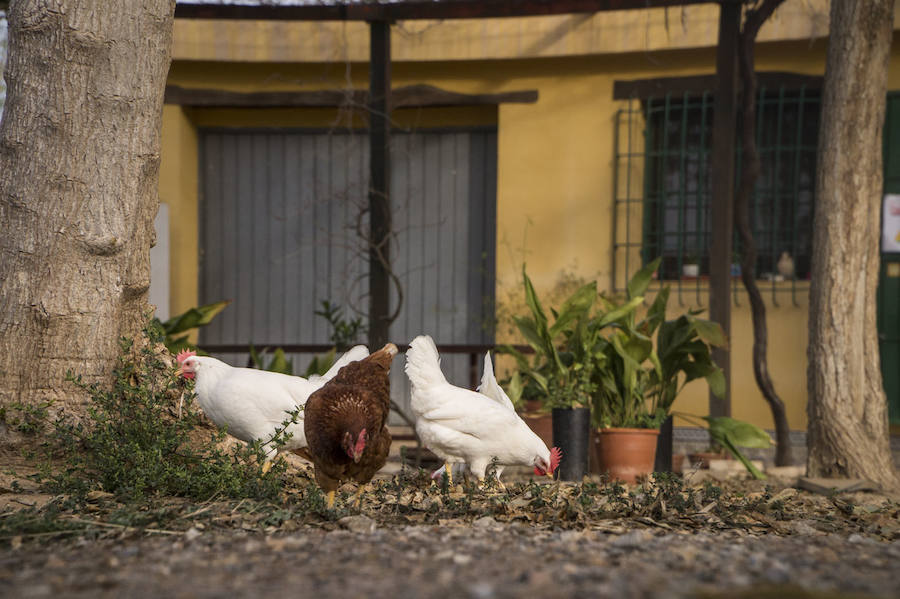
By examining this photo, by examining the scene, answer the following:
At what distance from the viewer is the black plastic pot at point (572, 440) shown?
4859 millimetres

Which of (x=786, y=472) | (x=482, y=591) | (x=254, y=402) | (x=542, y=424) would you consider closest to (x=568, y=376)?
(x=542, y=424)

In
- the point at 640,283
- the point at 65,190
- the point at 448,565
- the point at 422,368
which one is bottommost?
the point at 448,565

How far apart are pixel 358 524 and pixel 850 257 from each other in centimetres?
353

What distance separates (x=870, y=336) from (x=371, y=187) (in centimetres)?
344

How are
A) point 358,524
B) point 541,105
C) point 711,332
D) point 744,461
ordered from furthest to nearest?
1. point 541,105
2. point 744,461
3. point 711,332
4. point 358,524

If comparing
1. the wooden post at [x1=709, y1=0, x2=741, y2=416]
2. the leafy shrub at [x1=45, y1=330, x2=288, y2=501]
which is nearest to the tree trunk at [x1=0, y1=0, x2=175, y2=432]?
the leafy shrub at [x1=45, y1=330, x2=288, y2=501]

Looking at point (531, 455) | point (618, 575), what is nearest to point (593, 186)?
point (531, 455)

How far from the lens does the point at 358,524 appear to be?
2912 millimetres

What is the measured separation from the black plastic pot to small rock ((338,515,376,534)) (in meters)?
2.07

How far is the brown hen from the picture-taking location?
3.30m

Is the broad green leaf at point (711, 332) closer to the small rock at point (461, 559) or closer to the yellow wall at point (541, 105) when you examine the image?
the yellow wall at point (541, 105)

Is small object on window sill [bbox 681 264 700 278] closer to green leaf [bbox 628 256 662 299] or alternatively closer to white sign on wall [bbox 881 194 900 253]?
white sign on wall [bbox 881 194 900 253]

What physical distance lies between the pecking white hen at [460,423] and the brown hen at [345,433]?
0.45 meters

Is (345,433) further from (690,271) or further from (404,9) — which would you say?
(690,271)
